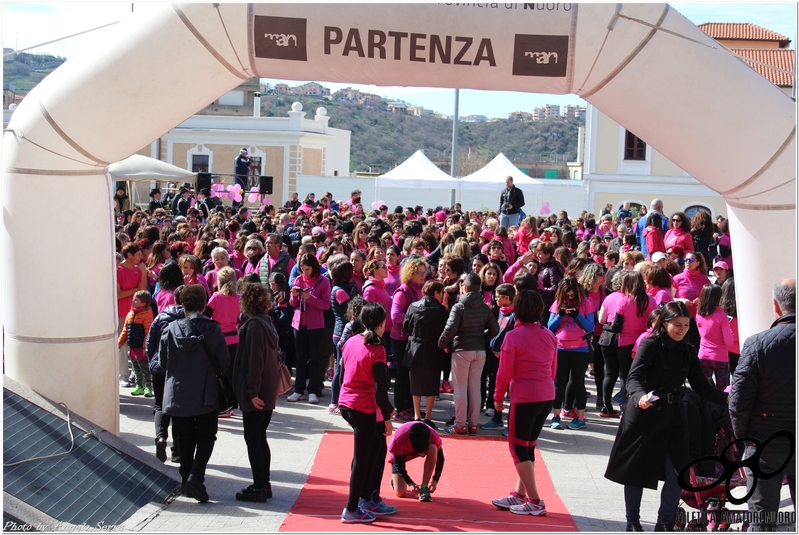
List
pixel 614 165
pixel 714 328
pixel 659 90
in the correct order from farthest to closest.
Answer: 1. pixel 614 165
2. pixel 714 328
3. pixel 659 90

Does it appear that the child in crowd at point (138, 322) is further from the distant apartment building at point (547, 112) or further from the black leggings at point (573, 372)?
the distant apartment building at point (547, 112)

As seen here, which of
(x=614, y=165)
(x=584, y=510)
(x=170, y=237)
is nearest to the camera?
(x=584, y=510)

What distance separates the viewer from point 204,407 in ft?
19.7

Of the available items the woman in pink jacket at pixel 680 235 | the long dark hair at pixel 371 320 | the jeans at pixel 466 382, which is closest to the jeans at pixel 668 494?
the long dark hair at pixel 371 320

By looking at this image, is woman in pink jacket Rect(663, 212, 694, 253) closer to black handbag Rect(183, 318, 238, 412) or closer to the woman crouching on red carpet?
the woman crouching on red carpet

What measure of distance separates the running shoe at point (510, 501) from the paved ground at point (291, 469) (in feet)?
1.38

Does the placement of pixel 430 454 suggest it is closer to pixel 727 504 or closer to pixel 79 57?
pixel 727 504

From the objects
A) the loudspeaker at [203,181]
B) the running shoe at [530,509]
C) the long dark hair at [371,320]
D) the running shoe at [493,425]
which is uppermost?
the loudspeaker at [203,181]

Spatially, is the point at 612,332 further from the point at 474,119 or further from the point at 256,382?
the point at 474,119

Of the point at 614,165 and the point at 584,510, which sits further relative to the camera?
the point at 614,165

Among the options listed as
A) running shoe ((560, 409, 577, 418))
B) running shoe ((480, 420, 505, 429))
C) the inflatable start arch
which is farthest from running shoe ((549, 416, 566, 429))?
the inflatable start arch

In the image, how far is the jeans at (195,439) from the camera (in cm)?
607

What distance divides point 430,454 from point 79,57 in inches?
157

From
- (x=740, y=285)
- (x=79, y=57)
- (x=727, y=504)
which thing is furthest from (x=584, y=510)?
(x=79, y=57)
